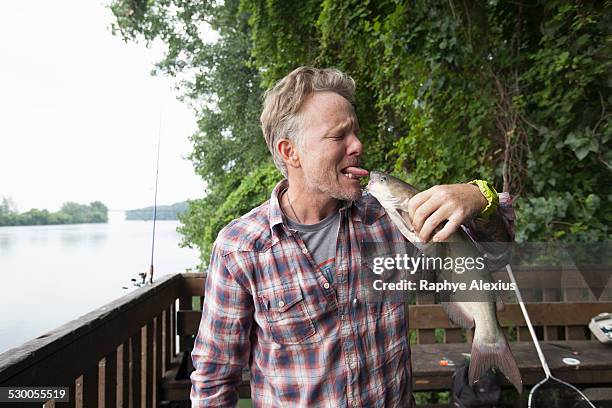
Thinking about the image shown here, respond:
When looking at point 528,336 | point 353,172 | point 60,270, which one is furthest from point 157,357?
point 528,336

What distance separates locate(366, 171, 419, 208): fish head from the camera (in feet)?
3.28

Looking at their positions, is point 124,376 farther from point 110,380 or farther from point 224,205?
point 224,205

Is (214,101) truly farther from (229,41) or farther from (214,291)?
(214,291)

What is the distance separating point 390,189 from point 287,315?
512 millimetres

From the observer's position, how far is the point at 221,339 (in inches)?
50.2

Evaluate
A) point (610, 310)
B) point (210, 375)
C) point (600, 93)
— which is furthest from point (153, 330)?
point (600, 93)

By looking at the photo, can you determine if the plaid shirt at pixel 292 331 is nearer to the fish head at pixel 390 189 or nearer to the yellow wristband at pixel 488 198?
the fish head at pixel 390 189

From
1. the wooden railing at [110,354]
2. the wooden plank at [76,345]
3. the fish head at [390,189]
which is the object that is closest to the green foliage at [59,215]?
the wooden railing at [110,354]

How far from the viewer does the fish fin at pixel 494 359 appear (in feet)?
3.12

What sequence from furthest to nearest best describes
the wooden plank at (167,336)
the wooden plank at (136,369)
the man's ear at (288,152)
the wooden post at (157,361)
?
1. the wooden plank at (167,336)
2. the wooden post at (157,361)
3. the wooden plank at (136,369)
4. the man's ear at (288,152)

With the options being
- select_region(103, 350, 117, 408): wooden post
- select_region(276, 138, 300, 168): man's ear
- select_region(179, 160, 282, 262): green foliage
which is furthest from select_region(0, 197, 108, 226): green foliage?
select_region(179, 160, 282, 262): green foliage

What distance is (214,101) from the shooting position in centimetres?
987

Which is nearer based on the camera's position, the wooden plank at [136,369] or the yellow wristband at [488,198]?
the yellow wristband at [488,198]

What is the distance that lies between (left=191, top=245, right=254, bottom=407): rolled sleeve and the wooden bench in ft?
2.58
